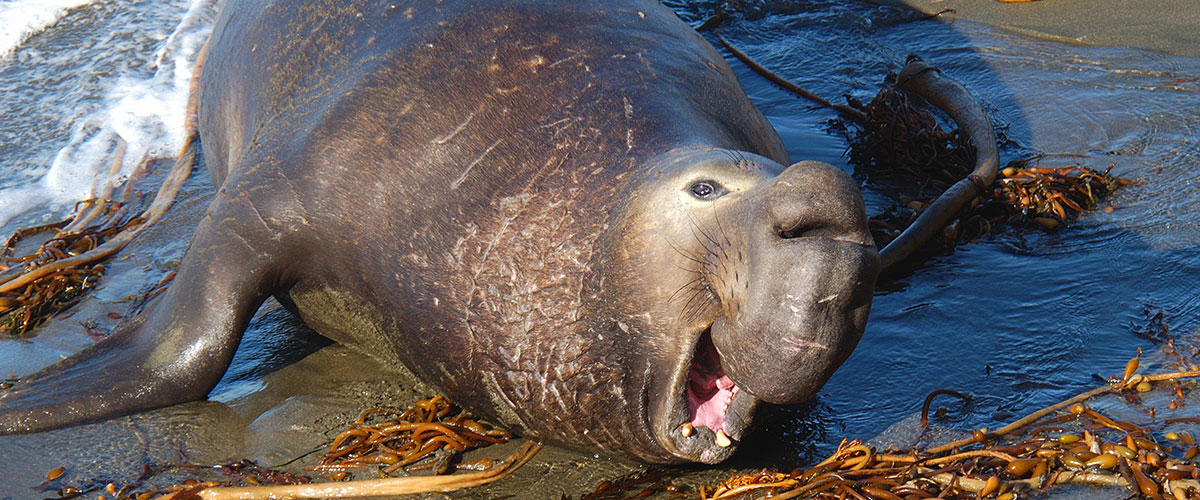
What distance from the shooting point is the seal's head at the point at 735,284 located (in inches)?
121

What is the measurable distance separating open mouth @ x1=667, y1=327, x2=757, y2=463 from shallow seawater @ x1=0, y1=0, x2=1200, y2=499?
0.45 ft

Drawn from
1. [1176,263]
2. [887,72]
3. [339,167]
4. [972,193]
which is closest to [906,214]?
[972,193]

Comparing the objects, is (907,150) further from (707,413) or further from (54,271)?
(54,271)

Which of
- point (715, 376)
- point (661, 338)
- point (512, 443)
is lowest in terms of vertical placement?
point (512, 443)

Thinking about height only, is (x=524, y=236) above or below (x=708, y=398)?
above

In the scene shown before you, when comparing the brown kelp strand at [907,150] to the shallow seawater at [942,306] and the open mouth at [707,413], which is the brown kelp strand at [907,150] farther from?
the open mouth at [707,413]

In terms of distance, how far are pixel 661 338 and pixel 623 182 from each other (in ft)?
2.15

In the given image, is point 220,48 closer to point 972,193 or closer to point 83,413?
point 83,413

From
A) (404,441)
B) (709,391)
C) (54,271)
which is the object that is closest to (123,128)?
(54,271)

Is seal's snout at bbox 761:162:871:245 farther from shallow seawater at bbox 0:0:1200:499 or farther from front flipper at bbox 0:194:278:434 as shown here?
front flipper at bbox 0:194:278:434

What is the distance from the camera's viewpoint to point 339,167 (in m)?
4.66

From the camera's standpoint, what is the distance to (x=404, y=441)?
4.45 m

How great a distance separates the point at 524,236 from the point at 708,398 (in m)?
0.90

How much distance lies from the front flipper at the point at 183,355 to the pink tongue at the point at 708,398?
1.92 meters
